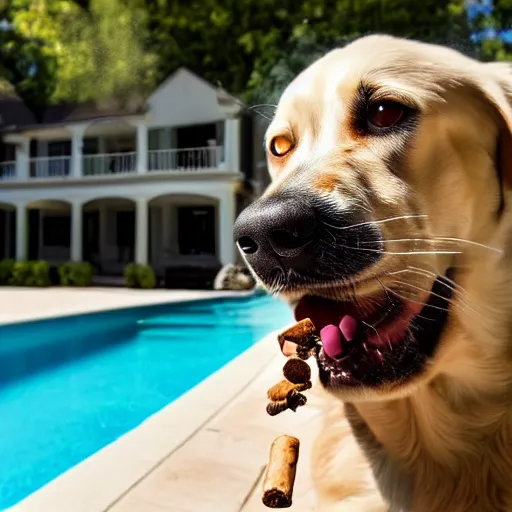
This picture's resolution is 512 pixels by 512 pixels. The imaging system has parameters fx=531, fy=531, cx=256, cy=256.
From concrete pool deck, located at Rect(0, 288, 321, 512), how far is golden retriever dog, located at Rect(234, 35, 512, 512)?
1.36 ft

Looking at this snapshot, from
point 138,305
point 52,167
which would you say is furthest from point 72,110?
point 138,305

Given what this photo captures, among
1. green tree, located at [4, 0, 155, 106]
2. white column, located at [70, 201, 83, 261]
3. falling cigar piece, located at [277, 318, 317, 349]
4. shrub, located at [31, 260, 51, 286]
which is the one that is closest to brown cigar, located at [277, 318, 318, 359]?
falling cigar piece, located at [277, 318, 317, 349]

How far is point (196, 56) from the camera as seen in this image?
1316 centimetres

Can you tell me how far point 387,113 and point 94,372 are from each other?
4.58 meters

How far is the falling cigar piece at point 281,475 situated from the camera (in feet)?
3.46

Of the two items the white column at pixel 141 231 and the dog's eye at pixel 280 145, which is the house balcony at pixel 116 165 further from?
the dog's eye at pixel 280 145

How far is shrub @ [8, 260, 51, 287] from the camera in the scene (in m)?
12.9

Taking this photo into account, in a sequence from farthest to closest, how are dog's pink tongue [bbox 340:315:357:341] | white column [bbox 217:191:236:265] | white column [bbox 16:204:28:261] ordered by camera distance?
white column [bbox 16:204:28:261], white column [bbox 217:191:236:265], dog's pink tongue [bbox 340:315:357:341]

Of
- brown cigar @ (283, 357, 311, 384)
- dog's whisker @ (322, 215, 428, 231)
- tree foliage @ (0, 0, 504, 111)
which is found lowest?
brown cigar @ (283, 357, 311, 384)

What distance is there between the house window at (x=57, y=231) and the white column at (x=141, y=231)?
2.60 m

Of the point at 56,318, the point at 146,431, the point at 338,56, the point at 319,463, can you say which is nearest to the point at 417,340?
the point at 319,463

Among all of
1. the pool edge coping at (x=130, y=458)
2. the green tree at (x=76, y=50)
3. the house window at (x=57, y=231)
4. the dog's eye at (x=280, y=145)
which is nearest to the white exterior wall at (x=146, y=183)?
the house window at (x=57, y=231)

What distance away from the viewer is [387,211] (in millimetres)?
999

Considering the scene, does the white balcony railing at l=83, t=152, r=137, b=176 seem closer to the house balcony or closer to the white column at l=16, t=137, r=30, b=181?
the house balcony
